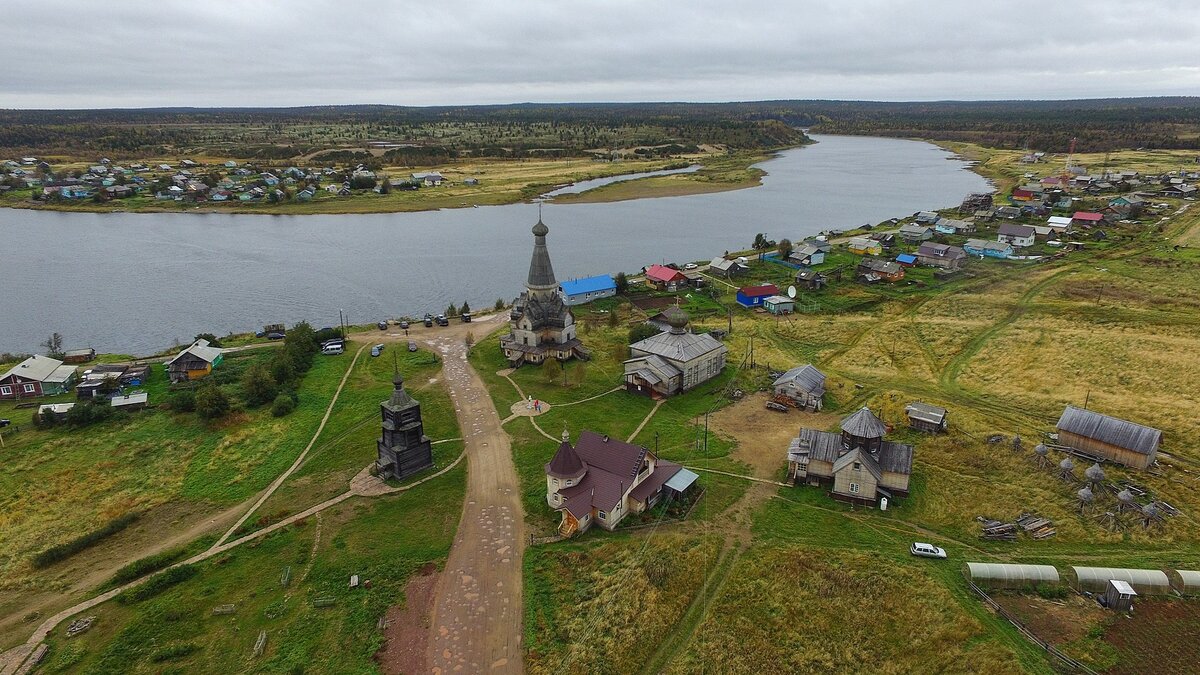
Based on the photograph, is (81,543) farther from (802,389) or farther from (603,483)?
(802,389)

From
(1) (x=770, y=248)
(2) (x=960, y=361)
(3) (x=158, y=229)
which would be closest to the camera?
(2) (x=960, y=361)

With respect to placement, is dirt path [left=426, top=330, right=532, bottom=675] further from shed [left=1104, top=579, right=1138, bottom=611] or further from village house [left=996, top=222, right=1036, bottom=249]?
village house [left=996, top=222, right=1036, bottom=249]

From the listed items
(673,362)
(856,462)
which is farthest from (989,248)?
(856,462)

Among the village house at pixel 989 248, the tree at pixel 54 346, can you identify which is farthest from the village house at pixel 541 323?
the village house at pixel 989 248

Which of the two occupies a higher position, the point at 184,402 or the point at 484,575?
the point at 184,402

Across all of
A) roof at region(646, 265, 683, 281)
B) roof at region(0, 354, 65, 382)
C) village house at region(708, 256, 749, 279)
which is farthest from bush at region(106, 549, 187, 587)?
village house at region(708, 256, 749, 279)

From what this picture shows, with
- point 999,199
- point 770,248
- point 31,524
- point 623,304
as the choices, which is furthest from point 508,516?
point 999,199

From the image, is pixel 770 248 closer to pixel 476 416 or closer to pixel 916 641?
pixel 476 416
